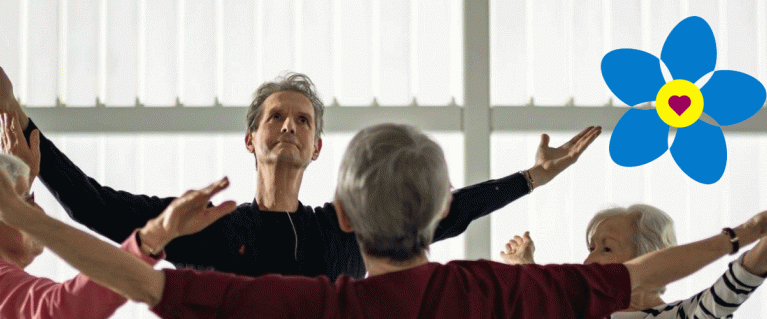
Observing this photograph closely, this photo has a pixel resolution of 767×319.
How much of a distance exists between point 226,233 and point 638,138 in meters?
1.80

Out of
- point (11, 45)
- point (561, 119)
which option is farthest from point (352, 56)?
point (11, 45)

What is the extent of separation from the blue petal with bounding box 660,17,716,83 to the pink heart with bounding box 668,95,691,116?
0.25 ft

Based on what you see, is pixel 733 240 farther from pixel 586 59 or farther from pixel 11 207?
pixel 586 59

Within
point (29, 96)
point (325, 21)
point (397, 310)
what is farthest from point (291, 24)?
point (397, 310)

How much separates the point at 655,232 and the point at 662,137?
3.42 ft

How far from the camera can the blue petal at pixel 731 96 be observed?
10.9 feet

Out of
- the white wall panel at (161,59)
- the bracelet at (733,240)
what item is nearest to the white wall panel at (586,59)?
the white wall panel at (161,59)

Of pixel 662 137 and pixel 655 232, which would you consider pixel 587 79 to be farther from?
pixel 655 232

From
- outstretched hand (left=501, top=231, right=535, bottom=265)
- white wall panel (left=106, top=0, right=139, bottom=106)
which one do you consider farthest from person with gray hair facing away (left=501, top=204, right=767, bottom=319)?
white wall panel (left=106, top=0, right=139, bottom=106)

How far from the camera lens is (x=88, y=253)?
53.1 inches

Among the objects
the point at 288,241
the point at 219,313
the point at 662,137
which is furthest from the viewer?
the point at 662,137

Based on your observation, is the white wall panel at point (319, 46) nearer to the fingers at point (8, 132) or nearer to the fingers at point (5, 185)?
the fingers at point (8, 132)

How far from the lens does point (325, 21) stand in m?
3.48

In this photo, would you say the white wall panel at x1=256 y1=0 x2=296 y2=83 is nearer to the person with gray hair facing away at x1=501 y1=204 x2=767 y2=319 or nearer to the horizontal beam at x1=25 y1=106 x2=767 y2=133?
the horizontal beam at x1=25 y1=106 x2=767 y2=133
